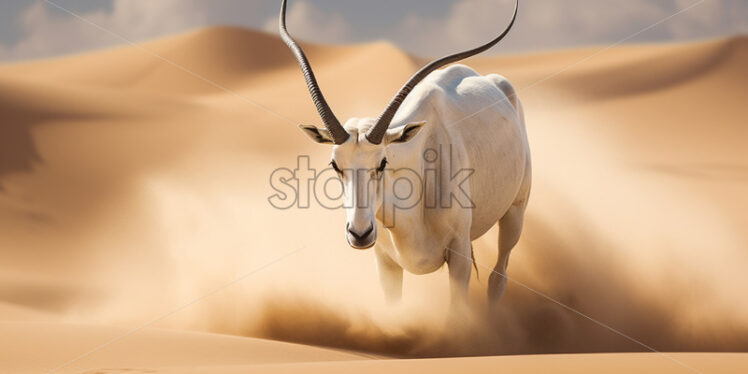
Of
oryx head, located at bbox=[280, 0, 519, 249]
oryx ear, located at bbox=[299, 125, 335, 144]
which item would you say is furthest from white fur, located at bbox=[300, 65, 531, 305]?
oryx ear, located at bbox=[299, 125, 335, 144]

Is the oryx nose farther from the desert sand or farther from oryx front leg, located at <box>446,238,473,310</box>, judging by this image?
oryx front leg, located at <box>446,238,473,310</box>

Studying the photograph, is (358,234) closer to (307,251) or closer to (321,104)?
(321,104)

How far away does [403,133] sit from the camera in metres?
5.67

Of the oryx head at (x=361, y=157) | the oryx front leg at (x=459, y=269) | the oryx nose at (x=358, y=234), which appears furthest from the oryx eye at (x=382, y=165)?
the oryx front leg at (x=459, y=269)

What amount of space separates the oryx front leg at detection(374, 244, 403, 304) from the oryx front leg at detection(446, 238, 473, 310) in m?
0.65

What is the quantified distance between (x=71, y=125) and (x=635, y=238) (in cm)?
1489

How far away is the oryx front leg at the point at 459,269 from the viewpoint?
6359 millimetres

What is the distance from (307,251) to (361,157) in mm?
4920

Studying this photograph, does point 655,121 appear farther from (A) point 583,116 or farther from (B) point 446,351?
(B) point 446,351

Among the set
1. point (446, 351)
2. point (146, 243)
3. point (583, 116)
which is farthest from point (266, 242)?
point (583, 116)

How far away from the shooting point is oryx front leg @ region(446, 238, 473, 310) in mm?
6359

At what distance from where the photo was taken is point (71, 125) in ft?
64.8

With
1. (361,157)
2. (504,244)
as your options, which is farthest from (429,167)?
(504,244)

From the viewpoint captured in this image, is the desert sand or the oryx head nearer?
the oryx head
